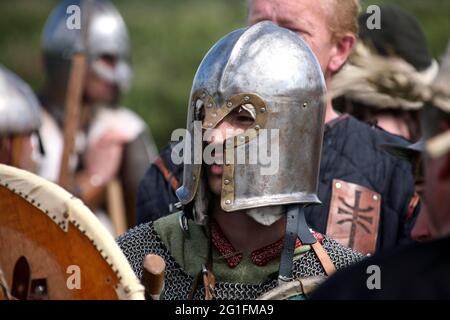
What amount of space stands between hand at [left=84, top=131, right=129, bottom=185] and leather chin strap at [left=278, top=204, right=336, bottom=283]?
541 cm

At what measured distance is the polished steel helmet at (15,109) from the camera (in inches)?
253

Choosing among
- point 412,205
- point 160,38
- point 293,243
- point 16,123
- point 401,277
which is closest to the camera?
point 401,277

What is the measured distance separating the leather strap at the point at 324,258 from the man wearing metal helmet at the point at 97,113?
4.95 m

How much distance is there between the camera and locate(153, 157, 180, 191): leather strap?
551cm

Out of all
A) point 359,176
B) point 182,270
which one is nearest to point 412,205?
point 359,176

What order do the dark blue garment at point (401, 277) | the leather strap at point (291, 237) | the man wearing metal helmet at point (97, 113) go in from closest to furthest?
the dark blue garment at point (401, 277) → the leather strap at point (291, 237) → the man wearing metal helmet at point (97, 113)

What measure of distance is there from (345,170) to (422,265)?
218cm

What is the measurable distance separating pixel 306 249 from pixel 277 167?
11.9 inches

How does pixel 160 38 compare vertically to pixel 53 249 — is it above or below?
below

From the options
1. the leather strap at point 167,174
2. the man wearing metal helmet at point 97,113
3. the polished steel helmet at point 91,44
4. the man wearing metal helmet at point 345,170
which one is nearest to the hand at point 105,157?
the man wearing metal helmet at point 97,113

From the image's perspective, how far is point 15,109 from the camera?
6609mm

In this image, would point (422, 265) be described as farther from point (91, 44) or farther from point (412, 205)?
point (91, 44)

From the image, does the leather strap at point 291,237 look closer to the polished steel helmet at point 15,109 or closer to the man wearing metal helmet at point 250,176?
the man wearing metal helmet at point 250,176

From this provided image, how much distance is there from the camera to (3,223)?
436 centimetres
